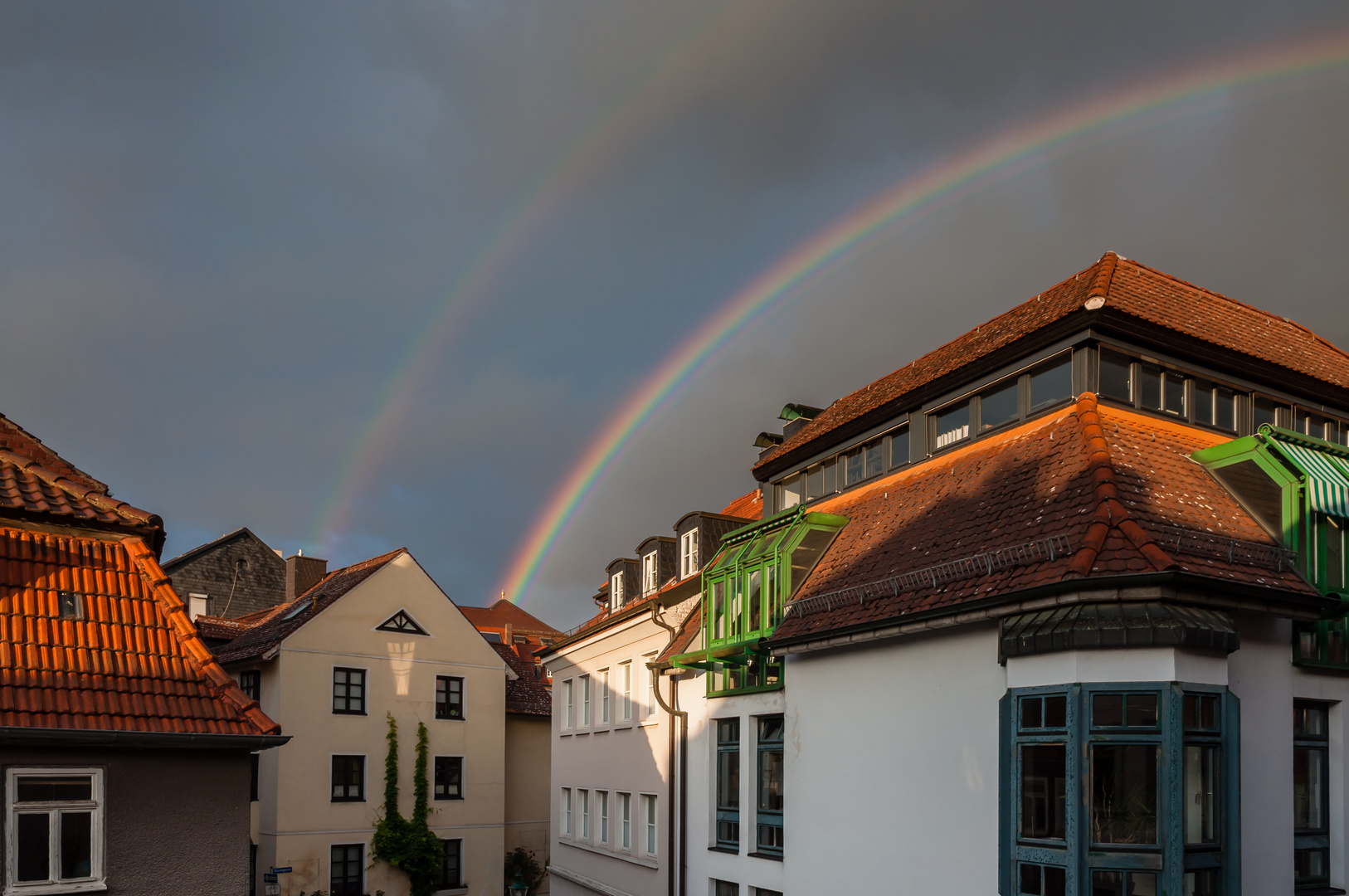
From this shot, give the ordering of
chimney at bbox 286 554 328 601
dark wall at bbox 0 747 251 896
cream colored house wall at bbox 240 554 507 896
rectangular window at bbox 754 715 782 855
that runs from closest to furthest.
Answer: dark wall at bbox 0 747 251 896 < rectangular window at bbox 754 715 782 855 < cream colored house wall at bbox 240 554 507 896 < chimney at bbox 286 554 328 601

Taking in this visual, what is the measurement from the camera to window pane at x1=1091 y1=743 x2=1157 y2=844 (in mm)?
13809

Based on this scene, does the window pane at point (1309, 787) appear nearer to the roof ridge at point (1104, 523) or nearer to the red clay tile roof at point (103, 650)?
the roof ridge at point (1104, 523)

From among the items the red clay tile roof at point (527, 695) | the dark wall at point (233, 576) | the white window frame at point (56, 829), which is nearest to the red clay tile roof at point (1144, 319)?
the white window frame at point (56, 829)

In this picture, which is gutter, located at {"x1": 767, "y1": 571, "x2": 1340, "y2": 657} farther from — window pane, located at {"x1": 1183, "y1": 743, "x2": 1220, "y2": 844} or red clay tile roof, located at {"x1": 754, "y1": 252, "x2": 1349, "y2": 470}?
red clay tile roof, located at {"x1": 754, "y1": 252, "x2": 1349, "y2": 470}

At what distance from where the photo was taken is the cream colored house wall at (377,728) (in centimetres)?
3684

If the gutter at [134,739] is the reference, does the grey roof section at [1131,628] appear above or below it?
above

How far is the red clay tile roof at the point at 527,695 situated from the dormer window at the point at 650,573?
11752mm

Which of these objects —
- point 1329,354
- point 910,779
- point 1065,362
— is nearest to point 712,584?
point 910,779

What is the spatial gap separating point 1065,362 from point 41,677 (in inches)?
624

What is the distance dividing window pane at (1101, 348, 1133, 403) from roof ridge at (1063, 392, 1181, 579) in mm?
1795

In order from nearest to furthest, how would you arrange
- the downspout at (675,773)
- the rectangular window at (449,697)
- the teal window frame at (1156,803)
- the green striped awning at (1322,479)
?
the teal window frame at (1156,803) < the green striped awning at (1322,479) < the downspout at (675,773) < the rectangular window at (449,697)

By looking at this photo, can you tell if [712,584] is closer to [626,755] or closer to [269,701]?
[626,755]

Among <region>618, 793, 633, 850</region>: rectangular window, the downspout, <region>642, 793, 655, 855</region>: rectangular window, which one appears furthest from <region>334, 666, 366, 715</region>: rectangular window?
the downspout

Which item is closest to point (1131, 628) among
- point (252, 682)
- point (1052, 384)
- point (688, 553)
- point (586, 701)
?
point (1052, 384)
